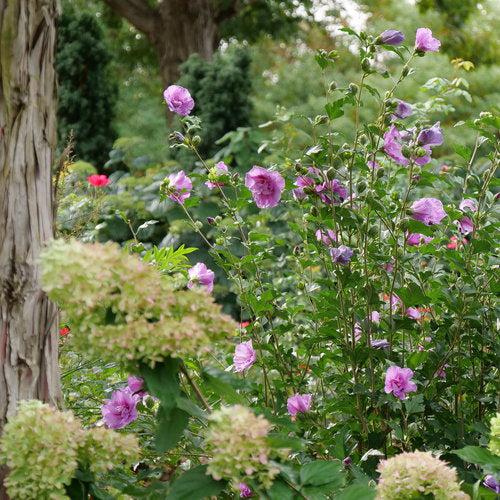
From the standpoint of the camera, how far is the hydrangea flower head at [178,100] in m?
2.44

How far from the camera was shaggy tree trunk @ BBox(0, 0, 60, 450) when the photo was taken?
1.90 m

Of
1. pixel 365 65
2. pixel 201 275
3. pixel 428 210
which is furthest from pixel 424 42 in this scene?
pixel 201 275

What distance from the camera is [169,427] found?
156cm

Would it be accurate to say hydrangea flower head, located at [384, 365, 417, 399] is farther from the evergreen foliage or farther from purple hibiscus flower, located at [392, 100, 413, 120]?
the evergreen foliage

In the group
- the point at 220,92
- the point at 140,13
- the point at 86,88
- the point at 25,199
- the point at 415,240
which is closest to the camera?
the point at 25,199

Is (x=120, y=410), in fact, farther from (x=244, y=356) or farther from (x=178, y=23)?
(x=178, y=23)

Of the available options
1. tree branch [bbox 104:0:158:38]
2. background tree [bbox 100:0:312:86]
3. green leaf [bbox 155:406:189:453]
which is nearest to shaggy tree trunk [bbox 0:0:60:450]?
green leaf [bbox 155:406:189:453]

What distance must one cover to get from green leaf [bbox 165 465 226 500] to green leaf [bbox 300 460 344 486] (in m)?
0.15

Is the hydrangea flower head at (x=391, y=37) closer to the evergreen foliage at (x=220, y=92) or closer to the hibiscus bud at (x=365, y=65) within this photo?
the hibiscus bud at (x=365, y=65)

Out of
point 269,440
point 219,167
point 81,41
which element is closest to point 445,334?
point 219,167

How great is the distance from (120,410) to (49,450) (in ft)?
2.06

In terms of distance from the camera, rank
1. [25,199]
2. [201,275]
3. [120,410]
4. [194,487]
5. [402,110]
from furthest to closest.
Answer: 1. [201,275]
2. [402,110]
3. [120,410]
4. [25,199]
5. [194,487]

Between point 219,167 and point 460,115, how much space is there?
11.1 metres

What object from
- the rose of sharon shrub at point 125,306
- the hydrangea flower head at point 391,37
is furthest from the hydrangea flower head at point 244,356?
the rose of sharon shrub at point 125,306
